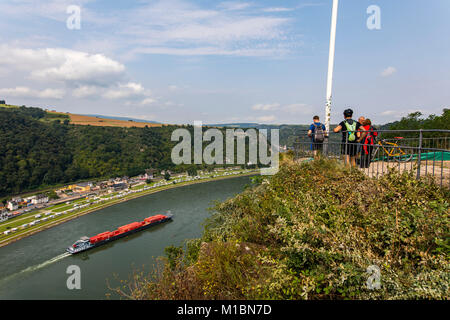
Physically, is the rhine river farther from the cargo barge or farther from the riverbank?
the riverbank

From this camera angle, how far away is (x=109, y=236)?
26.6m

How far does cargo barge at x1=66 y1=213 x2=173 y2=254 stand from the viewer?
80.0 ft

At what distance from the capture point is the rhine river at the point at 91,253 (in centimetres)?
1927

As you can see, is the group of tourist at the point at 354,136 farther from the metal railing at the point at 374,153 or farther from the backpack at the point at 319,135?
the backpack at the point at 319,135

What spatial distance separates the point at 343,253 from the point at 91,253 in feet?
90.8

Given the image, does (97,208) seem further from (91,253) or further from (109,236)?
(91,253)

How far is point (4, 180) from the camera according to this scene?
4753 centimetres

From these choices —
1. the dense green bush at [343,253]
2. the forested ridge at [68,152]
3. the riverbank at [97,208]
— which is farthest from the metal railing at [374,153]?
the forested ridge at [68,152]

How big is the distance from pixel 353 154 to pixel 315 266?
4367 mm

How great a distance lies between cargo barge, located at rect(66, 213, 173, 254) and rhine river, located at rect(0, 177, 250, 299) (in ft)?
1.81

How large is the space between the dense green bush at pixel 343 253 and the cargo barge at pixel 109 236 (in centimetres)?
2508

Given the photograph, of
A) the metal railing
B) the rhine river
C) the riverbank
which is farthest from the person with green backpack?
the riverbank
